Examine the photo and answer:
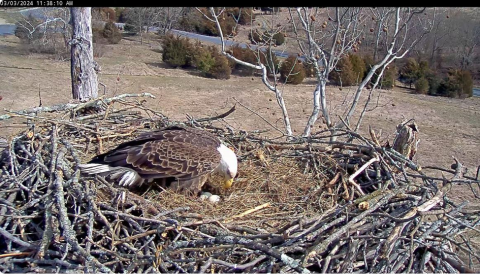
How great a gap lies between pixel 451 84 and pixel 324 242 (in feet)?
54.8

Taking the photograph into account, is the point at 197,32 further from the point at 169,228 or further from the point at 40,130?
the point at 169,228

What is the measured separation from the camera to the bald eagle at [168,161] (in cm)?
373

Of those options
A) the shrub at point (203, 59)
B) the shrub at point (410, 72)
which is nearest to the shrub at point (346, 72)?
the shrub at point (410, 72)

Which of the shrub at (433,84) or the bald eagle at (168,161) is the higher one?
the shrub at (433,84)

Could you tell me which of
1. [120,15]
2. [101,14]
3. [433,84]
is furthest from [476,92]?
[120,15]

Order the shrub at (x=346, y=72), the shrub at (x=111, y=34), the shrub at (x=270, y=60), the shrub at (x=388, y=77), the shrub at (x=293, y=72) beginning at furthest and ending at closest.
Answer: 1. the shrub at (x=111, y=34)
2. the shrub at (x=293, y=72)
3. the shrub at (x=346, y=72)
4. the shrub at (x=388, y=77)
5. the shrub at (x=270, y=60)

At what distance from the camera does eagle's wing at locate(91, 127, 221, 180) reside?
148 inches

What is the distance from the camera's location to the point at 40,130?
179 inches

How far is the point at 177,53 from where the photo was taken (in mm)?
18453

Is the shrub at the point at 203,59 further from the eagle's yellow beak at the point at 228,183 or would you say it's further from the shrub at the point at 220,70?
the eagle's yellow beak at the point at 228,183

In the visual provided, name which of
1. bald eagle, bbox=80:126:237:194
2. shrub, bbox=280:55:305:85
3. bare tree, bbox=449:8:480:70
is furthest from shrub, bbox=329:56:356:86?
bald eagle, bbox=80:126:237:194

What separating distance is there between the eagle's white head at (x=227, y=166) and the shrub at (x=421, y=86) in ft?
49.6

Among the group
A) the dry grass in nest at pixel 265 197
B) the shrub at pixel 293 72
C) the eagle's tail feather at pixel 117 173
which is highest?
the shrub at pixel 293 72

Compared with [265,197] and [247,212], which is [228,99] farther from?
[247,212]
